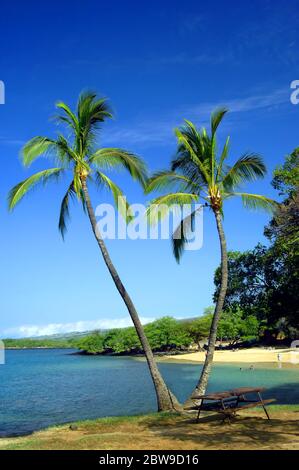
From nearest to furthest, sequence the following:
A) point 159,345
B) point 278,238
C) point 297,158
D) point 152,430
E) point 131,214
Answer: point 152,430, point 131,214, point 278,238, point 297,158, point 159,345

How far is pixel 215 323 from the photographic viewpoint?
742 inches

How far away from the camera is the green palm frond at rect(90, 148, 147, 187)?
751 inches

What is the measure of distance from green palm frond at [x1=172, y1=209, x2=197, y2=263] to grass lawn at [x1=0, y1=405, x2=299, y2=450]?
23.2 ft

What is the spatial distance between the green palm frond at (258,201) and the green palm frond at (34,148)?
307 inches

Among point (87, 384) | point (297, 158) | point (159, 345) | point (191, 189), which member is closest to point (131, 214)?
point (191, 189)

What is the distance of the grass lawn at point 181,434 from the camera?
10.6 metres

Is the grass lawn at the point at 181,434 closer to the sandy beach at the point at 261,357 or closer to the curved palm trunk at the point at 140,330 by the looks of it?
the curved palm trunk at the point at 140,330

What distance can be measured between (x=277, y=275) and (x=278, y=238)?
16.9ft

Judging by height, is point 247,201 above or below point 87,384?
above

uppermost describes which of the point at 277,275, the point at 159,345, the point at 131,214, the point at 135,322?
the point at 131,214

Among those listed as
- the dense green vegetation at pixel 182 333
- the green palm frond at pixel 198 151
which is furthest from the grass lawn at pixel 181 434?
the dense green vegetation at pixel 182 333

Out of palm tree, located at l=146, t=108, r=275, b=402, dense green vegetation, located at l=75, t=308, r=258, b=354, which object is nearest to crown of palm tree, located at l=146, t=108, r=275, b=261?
palm tree, located at l=146, t=108, r=275, b=402

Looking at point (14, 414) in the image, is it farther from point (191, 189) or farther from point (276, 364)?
point (276, 364)

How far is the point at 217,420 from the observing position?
47.1 ft
